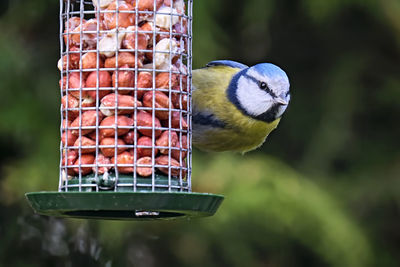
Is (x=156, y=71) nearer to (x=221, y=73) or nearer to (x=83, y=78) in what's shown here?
(x=83, y=78)

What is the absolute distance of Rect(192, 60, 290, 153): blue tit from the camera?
3557 mm

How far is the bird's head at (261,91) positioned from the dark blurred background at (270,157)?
117cm

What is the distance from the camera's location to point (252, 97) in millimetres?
3604

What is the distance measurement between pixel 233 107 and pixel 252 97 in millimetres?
133

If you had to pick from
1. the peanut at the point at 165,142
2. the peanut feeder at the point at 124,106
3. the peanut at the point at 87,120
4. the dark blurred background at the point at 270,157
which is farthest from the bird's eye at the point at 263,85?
the dark blurred background at the point at 270,157

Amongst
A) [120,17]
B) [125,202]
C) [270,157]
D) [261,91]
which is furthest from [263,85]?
[270,157]

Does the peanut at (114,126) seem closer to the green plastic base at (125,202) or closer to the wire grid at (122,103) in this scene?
the wire grid at (122,103)

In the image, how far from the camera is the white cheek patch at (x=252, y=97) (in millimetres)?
3533

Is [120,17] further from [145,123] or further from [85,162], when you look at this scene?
[85,162]

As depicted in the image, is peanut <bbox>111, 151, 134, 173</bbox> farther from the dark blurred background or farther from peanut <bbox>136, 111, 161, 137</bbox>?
the dark blurred background

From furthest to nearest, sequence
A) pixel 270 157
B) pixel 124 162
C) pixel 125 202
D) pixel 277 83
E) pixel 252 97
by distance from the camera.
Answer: pixel 270 157 → pixel 252 97 → pixel 277 83 → pixel 124 162 → pixel 125 202

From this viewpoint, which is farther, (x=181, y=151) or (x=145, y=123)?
(x=181, y=151)

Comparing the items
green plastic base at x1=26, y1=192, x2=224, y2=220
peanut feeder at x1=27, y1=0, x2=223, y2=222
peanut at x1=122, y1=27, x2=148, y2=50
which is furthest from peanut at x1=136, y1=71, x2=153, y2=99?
green plastic base at x1=26, y1=192, x2=224, y2=220

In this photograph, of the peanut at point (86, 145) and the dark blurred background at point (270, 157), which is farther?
the dark blurred background at point (270, 157)
